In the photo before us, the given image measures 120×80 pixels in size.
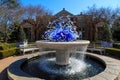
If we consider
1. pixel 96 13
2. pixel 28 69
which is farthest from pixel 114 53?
pixel 96 13

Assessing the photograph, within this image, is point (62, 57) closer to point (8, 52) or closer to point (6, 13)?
point (8, 52)

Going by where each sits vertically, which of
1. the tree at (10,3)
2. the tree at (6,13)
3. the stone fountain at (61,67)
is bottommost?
the stone fountain at (61,67)

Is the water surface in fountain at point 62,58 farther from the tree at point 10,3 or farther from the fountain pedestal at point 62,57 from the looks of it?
the tree at point 10,3

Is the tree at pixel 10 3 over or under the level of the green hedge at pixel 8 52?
over

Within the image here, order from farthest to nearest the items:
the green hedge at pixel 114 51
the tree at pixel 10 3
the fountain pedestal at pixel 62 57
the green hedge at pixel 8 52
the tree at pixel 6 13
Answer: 1. the tree at pixel 10 3
2. the tree at pixel 6 13
3. the green hedge at pixel 114 51
4. the green hedge at pixel 8 52
5. the fountain pedestal at pixel 62 57

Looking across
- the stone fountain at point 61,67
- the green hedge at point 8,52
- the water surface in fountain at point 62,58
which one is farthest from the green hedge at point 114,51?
the green hedge at point 8,52

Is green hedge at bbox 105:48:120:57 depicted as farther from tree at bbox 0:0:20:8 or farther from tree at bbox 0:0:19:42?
tree at bbox 0:0:20:8

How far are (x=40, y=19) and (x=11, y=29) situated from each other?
4.85 m

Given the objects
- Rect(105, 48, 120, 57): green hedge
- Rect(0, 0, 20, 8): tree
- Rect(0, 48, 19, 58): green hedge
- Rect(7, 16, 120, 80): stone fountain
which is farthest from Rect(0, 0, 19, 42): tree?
Rect(7, 16, 120, 80): stone fountain

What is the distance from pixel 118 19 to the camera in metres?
29.6

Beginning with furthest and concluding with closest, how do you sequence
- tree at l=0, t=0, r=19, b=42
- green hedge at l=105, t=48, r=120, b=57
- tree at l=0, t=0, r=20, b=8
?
tree at l=0, t=0, r=20, b=8, tree at l=0, t=0, r=19, b=42, green hedge at l=105, t=48, r=120, b=57

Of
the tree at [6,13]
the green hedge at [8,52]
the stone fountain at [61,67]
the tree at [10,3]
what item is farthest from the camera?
the tree at [10,3]

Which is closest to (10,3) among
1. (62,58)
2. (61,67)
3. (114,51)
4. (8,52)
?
(8,52)

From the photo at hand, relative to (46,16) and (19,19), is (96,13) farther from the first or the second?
(19,19)
